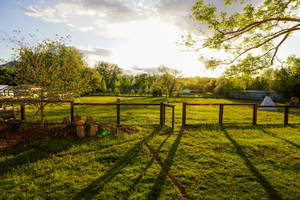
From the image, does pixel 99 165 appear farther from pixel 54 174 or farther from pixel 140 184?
pixel 140 184

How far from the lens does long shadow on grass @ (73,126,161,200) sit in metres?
3.14

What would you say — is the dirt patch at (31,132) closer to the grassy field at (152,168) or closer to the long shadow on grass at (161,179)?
the grassy field at (152,168)

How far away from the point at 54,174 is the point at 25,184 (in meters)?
0.55

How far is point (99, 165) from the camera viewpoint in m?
4.28

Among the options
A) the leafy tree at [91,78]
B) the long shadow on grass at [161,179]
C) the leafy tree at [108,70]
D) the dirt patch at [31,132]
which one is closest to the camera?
the long shadow on grass at [161,179]

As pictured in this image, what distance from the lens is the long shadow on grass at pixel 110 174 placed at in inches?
123

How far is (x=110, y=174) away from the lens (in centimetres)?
383

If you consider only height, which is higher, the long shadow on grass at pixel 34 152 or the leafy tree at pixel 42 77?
the leafy tree at pixel 42 77

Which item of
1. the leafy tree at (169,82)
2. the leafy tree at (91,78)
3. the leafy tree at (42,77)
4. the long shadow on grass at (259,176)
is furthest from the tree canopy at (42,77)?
the leafy tree at (169,82)

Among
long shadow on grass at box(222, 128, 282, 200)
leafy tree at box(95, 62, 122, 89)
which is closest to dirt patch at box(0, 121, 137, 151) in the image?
long shadow on grass at box(222, 128, 282, 200)

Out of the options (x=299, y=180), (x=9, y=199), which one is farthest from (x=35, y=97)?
(x=299, y=180)

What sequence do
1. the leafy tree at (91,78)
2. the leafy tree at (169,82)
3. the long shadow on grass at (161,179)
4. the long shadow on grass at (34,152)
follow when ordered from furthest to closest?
the leafy tree at (169,82) → the leafy tree at (91,78) → the long shadow on grass at (34,152) → the long shadow on grass at (161,179)

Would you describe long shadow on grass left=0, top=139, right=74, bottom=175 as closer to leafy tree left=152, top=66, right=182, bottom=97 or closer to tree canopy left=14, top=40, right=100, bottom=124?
tree canopy left=14, top=40, right=100, bottom=124

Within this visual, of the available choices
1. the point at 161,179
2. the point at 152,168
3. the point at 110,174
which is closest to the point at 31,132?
the point at 110,174
